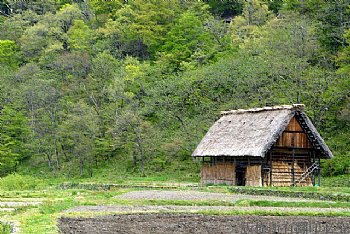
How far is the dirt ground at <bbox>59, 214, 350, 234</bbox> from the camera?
670 inches

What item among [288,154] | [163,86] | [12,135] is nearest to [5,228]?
[288,154]

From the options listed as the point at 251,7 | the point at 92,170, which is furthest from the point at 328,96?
the point at 251,7

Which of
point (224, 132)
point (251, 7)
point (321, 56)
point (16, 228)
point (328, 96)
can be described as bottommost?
point (16, 228)

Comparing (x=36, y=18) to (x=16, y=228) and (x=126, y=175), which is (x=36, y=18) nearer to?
(x=126, y=175)

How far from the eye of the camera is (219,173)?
40625mm

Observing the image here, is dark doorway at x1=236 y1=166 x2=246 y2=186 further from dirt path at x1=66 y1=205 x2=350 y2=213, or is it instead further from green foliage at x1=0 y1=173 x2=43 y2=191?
dirt path at x1=66 y1=205 x2=350 y2=213

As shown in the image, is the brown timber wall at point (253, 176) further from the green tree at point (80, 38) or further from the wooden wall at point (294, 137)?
the green tree at point (80, 38)

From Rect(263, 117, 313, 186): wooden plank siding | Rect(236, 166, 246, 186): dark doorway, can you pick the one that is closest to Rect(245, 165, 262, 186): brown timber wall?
Rect(263, 117, 313, 186): wooden plank siding

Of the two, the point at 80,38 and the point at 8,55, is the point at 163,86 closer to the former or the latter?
the point at 80,38

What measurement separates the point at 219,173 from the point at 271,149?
5307mm

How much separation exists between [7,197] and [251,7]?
5107cm

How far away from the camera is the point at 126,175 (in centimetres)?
5059

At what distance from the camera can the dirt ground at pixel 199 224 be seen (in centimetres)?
1702

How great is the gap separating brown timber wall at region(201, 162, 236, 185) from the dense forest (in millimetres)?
7129
